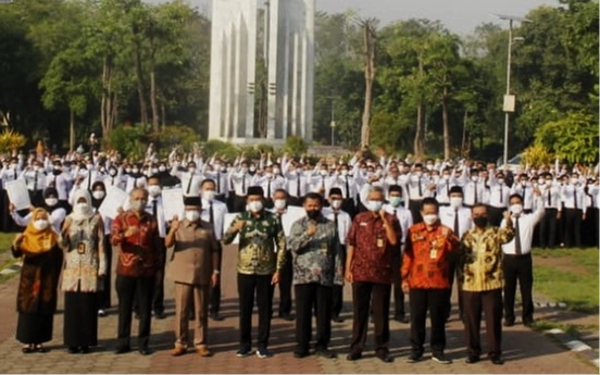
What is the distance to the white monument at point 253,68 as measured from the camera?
184 ft

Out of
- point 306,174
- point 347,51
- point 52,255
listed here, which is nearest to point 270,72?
point 306,174

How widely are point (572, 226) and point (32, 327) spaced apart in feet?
54.2

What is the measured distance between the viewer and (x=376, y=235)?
12.1 meters

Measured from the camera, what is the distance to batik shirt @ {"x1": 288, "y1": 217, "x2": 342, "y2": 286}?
12148mm

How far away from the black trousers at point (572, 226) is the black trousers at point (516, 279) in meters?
11.6

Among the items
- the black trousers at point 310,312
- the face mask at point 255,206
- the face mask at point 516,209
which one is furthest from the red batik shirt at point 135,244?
the face mask at point 516,209

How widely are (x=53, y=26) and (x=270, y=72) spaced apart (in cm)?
1194

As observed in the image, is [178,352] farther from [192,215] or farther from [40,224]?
[40,224]

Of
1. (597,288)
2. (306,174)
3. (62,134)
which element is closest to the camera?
(597,288)

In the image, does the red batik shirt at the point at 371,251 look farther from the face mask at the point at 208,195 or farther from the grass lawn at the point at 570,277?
the grass lawn at the point at 570,277

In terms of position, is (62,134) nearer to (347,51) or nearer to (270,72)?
(270,72)

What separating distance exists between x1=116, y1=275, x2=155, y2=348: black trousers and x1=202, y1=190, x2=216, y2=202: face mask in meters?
1.94

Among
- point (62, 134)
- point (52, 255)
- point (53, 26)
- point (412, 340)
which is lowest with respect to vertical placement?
point (412, 340)

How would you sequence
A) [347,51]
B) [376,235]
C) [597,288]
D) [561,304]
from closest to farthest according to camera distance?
[376,235], [561,304], [597,288], [347,51]
